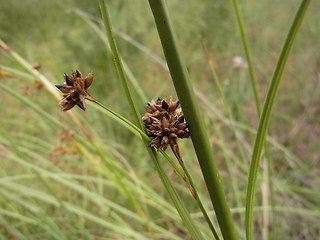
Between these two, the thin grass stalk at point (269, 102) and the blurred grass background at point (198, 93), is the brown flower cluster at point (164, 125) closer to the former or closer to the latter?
the thin grass stalk at point (269, 102)

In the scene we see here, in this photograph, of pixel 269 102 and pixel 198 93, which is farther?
pixel 198 93

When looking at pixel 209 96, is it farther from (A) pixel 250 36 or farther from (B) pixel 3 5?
(B) pixel 3 5

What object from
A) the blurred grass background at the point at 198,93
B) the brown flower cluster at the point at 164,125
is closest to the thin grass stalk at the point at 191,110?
the brown flower cluster at the point at 164,125

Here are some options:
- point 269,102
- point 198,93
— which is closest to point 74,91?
point 269,102

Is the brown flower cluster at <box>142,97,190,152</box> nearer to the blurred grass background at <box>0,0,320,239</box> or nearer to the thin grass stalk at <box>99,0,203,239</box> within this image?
the thin grass stalk at <box>99,0,203,239</box>

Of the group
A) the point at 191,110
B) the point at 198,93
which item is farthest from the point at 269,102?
the point at 198,93

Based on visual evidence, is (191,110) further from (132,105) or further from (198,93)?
(198,93)

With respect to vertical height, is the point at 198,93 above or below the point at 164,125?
above
